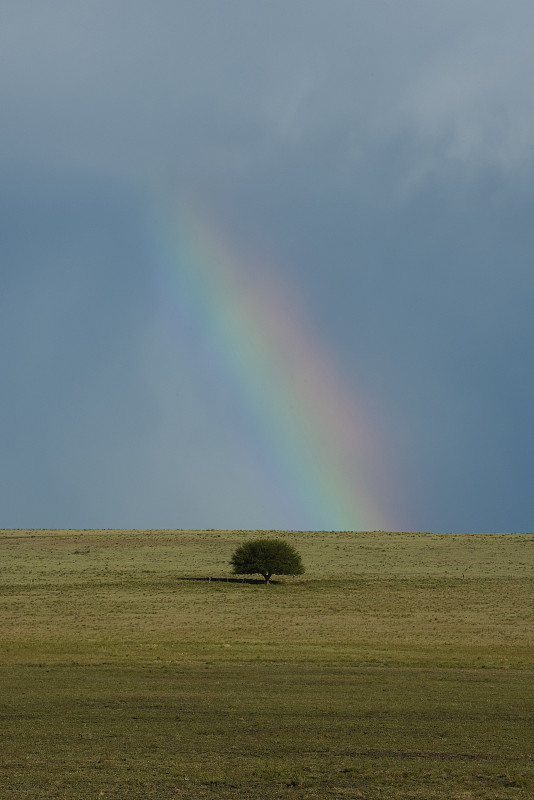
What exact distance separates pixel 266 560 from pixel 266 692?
5766cm

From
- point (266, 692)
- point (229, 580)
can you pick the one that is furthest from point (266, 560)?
point (266, 692)

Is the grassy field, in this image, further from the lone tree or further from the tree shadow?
the lone tree

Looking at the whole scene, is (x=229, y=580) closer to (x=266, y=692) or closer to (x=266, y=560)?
(x=266, y=560)

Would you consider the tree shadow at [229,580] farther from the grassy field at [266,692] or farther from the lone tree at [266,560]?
the grassy field at [266,692]

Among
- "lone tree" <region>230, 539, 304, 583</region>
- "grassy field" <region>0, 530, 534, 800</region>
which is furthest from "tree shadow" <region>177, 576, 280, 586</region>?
"grassy field" <region>0, 530, 534, 800</region>

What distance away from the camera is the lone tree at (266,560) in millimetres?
83062

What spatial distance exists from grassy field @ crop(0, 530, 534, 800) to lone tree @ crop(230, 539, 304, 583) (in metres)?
7.75

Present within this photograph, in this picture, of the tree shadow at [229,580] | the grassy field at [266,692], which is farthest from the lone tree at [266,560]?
the grassy field at [266,692]

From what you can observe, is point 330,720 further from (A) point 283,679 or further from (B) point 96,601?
(B) point 96,601

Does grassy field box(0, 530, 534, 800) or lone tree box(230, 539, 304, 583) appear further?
lone tree box(230, 539, 304, 583)

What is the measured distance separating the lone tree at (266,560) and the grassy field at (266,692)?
25.4ft

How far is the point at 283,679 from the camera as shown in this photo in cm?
2923

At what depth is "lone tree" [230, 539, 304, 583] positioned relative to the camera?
8306 centimetres

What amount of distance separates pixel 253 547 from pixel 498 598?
2592 cm
